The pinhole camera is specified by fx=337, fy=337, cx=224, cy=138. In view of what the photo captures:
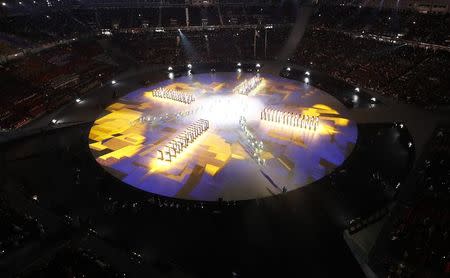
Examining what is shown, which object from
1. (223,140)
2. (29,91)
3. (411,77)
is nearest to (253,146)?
(223,140)

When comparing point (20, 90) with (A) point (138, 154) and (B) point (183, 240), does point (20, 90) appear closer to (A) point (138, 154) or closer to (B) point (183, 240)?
(A) point (138, 154)

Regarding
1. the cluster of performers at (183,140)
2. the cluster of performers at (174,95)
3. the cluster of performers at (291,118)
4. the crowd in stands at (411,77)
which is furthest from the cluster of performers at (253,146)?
the crowd in stands at (411,77)

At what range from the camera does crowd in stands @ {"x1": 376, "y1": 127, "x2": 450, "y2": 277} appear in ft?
61.1

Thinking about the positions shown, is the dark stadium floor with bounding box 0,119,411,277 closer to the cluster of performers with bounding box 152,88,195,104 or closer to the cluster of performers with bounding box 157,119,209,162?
the cluster of performers with bounding box 157,119,209,162

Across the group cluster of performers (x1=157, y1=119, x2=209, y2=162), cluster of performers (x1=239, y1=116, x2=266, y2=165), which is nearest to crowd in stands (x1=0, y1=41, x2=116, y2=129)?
cluster of performers (x1=157, y1=119, x2=209, y2=162)

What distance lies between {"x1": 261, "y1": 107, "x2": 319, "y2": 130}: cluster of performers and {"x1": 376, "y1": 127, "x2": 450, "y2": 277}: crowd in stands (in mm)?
12951

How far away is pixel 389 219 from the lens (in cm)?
2277

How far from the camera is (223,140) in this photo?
1380 inches

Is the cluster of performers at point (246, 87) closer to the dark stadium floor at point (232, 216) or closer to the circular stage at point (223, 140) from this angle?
the circular stage at point (223, 140)

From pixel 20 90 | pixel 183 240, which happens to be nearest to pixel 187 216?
pixel 183 240

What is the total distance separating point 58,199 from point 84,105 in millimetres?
20684

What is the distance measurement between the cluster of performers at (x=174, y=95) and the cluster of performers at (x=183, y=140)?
7.48m

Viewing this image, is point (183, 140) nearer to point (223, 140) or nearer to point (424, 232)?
point (223, 140)

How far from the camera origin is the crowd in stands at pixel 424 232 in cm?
1861
